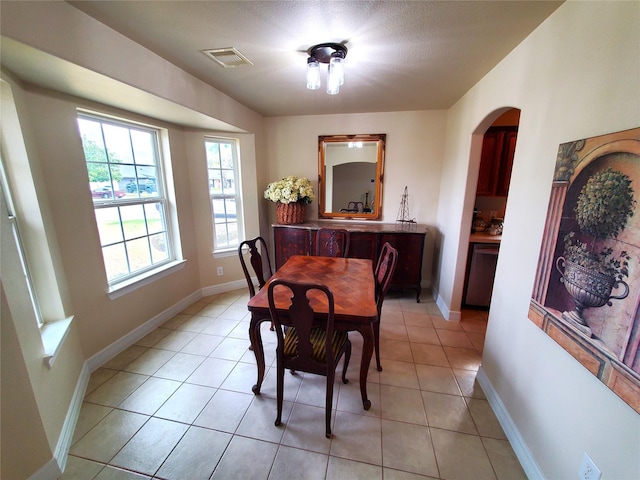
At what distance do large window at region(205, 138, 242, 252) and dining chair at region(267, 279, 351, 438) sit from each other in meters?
2.08

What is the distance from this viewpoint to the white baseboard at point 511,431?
1.30 m

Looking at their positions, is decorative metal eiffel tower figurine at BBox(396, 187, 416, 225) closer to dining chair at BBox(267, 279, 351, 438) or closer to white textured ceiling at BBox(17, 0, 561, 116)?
white textured ceiling at BBox(17, 0, 561, 116)

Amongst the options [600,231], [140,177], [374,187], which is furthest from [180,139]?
[600,231]

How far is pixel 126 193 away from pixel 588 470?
3.44 m

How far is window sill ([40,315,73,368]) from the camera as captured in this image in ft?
4.70

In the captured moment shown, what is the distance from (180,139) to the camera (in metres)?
2.84

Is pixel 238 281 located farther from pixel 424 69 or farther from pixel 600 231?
pixel 600 231

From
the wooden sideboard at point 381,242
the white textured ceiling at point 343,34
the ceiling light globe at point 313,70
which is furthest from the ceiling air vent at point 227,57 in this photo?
the wooden sideboard at point 381,242

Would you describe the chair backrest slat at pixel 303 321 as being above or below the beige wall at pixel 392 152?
below

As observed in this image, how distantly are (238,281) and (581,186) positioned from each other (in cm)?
345

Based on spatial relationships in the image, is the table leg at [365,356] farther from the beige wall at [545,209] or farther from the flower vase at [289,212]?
the flower vase at [289,212]

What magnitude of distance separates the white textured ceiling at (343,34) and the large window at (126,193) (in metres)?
0.90

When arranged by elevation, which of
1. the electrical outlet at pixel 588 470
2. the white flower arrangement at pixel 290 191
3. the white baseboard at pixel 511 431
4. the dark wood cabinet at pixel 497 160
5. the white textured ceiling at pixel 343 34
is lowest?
the white baseboard at pixel 511 431

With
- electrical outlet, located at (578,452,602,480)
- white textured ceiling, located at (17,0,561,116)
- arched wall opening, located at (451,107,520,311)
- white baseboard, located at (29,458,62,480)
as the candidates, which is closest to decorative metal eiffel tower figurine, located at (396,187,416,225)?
arched wall opening, located at (451,107,520,311)
